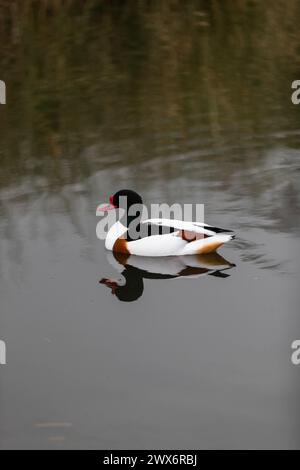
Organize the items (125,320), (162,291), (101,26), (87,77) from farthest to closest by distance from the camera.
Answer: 1. (101,26)
2. (87,77)
3. (162,291)
4. (125,320)

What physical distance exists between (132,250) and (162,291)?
1.10 metres

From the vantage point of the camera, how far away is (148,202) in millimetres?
10328

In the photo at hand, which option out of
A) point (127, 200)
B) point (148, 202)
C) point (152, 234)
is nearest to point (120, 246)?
point (152, 234)

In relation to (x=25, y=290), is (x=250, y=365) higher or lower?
lower

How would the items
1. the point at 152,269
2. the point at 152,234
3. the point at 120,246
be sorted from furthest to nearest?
the point at 152,234 < the point at 120,246 < the point at 152,269

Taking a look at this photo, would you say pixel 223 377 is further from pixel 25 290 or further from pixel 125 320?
pixel 25 290

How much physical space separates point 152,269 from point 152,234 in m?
0.64

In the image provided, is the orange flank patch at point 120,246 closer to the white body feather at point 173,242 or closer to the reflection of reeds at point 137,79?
the white body feather at point 173,242

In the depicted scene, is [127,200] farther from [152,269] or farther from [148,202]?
[152,269]

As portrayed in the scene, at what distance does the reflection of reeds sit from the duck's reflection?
1909mm

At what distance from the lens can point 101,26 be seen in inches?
656

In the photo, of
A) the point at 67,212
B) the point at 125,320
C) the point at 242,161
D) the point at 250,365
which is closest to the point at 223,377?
the point at 250,365

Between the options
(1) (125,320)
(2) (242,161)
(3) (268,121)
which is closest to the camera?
(1) (125,320)

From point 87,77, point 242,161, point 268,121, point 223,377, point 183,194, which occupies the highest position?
point 87,77
